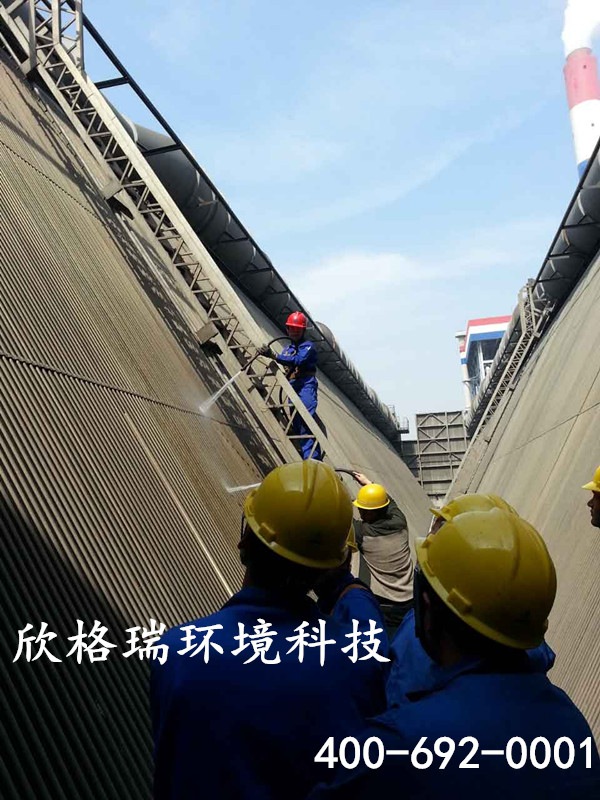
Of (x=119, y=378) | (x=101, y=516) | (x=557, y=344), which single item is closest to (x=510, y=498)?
(x=557, y=344)

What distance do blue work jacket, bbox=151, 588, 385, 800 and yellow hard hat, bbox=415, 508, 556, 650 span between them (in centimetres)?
46

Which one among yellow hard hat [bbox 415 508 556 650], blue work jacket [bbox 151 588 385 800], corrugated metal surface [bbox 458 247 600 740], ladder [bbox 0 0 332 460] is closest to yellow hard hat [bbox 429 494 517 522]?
yellow hard hat [bbox 415 508 556 650]

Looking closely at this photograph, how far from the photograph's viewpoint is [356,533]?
6.48 metres

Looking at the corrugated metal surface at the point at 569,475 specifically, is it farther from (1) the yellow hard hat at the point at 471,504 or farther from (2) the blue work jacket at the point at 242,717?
(2) the blue work jacket at the point at 242,717

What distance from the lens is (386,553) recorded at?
6.25 metres

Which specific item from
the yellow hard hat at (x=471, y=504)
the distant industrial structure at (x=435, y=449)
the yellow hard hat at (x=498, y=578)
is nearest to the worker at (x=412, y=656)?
the yellow hard hat at (x=471, y=504)

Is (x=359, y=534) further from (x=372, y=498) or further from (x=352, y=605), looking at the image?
(x=352, y=605)

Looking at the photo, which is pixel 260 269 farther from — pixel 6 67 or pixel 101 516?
pixel 101 516

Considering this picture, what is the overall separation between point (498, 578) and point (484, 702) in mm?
416

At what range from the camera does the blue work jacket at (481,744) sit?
5.85ft

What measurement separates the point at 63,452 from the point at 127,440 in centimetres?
104

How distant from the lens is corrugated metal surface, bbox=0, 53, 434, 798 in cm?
341

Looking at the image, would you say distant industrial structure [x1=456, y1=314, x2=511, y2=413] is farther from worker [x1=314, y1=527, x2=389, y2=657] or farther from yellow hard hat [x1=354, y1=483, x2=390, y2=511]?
worker [x1=314, y1=527, x2=389, y2=657]

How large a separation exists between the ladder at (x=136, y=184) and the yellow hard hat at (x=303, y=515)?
291 inches
